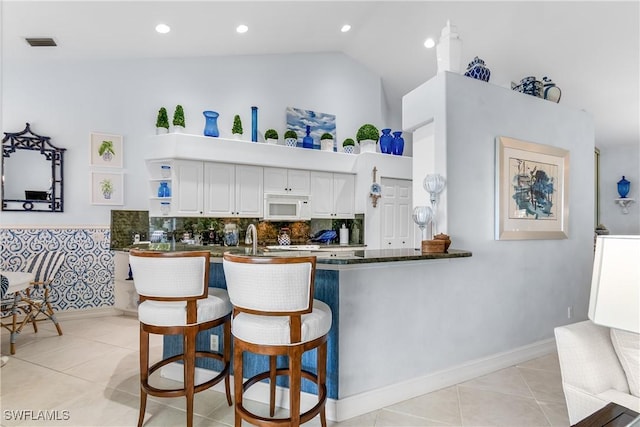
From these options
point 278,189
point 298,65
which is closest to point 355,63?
point 298,65

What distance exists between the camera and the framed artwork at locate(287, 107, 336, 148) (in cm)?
571

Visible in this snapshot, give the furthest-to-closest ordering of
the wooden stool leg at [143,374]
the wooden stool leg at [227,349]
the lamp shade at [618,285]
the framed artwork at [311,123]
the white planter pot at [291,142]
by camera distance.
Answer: the framed artwork at [311,123] < the white planter pot at [291,142] < the wooden stool leg at [227,349] < the wooden stool leg at [143,374] < the lamp shade at [618,285]

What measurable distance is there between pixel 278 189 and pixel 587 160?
147 inches

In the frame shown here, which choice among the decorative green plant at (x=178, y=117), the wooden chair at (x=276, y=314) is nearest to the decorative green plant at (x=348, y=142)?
the decorative green plant at (x=178, y=117)

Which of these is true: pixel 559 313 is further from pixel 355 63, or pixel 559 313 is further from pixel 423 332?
pixel 355 63

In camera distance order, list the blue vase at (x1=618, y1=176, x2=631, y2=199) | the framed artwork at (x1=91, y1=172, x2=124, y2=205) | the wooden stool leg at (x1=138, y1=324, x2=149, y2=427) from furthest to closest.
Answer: the blue vase at (x1=618, y1=176, x2=631, y2=199)
the framed artwork at (x1=91, y1=172, x2=124, y2=205)
the wooden stool leg at (x1=138, y1=324, x2=149, y2=427)

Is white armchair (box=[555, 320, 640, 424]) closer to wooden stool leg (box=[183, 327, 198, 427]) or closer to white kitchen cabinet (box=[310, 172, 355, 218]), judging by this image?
wooden stool leg (box=[183, 327, 198, 427])

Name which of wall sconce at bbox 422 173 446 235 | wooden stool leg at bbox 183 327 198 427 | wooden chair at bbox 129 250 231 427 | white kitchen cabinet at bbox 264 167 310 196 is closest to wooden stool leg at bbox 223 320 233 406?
wooden chair at bbox 129 250 231 427

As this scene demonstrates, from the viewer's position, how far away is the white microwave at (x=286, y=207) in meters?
5.27

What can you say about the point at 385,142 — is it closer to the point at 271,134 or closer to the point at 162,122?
the point at 271,134

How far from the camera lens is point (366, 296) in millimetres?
2352

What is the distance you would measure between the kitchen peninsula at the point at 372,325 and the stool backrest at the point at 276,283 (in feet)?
1.05

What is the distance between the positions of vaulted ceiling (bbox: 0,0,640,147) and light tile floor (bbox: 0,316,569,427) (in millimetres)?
3364

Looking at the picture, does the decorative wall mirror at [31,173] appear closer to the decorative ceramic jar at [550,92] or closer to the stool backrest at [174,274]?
the stool backrest at [174,274]
